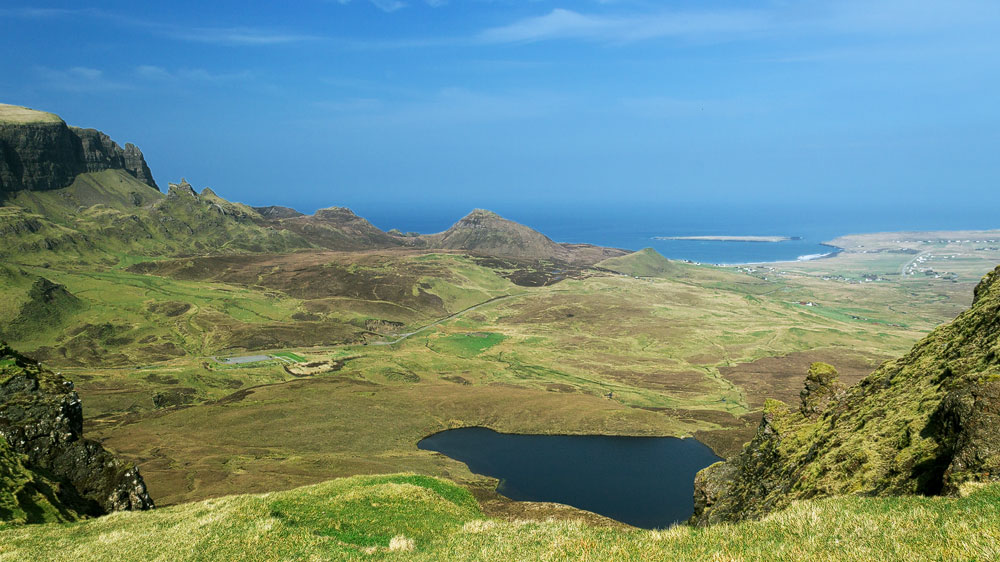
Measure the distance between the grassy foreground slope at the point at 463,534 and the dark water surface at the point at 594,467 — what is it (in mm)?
57065

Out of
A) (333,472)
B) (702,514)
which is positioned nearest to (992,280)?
(702,514)

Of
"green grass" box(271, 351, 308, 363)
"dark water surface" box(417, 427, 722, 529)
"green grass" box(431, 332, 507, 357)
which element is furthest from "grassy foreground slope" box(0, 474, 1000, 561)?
"green grass" box(431, 332, 507, 357)

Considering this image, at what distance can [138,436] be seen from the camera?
87.9 m

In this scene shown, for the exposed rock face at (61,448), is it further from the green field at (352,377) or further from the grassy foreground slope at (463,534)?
the green field at (352,377)

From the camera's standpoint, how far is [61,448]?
98.3 ft

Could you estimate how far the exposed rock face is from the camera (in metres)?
29.0

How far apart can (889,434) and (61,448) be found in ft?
132

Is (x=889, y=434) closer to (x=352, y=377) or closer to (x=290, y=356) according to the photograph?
(x=352, y=377)

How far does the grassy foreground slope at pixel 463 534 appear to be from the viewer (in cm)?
956

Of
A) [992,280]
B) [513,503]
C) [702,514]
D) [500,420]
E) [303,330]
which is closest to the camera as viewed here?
[992,280]

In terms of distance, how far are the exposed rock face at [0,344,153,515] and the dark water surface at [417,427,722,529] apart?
58.6m

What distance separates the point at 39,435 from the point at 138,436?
68512 millimetres

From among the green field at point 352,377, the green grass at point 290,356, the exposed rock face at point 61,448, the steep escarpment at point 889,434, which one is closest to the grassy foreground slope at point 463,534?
the steep escarpment at point 889,434

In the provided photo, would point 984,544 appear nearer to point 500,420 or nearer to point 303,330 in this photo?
point 500,420
